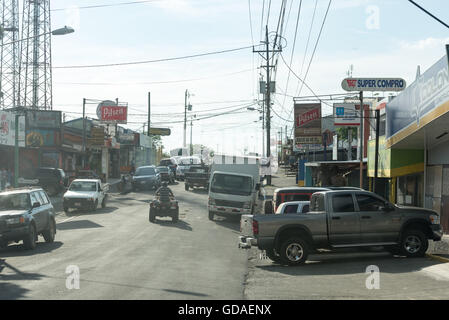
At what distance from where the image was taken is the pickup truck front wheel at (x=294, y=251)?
14398mm

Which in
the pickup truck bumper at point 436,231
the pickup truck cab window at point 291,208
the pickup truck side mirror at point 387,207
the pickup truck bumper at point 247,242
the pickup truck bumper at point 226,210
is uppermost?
the pickup truck side mirror at point 387,207

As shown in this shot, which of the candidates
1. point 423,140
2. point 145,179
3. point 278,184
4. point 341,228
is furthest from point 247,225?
point 278,184

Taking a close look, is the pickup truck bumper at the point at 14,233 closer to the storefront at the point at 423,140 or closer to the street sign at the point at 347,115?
the storefront at the point at 423,140

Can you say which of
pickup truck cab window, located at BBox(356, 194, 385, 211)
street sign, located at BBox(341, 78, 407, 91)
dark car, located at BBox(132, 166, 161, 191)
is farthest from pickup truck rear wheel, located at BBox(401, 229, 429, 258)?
dark car, located at BBox(132, 166, 161, 191)

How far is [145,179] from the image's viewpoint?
46406 millimetres

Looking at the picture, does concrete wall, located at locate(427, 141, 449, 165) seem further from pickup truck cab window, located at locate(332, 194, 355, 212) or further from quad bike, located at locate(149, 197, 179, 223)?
quad bike, located at locate(149, 197, 179, 223)

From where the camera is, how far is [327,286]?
11359 millimetres

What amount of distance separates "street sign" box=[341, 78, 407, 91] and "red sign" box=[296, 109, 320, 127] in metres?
12.5

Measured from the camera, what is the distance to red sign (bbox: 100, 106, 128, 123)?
233 ft

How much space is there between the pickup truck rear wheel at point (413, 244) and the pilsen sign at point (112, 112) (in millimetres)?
58056

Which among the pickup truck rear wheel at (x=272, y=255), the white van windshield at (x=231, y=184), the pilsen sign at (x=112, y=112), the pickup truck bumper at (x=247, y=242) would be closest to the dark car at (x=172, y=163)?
the pilsen sign at (x=112, y=112)
